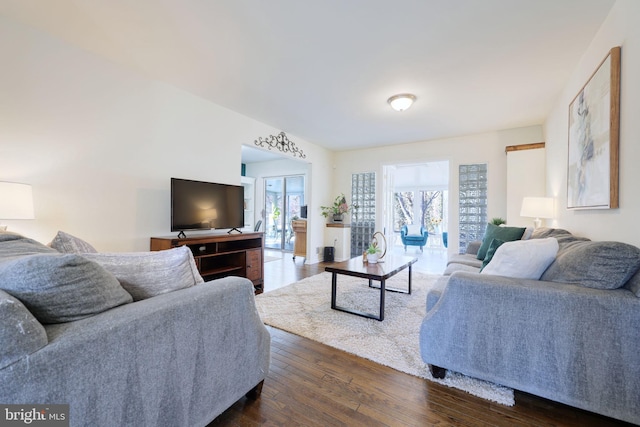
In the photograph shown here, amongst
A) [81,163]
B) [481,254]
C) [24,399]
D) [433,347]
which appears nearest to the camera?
[24,399]

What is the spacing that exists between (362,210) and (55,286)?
549 cm

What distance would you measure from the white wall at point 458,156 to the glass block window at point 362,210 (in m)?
0.16

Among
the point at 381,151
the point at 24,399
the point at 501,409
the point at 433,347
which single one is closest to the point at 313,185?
the point at 381,151

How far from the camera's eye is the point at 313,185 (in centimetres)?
561

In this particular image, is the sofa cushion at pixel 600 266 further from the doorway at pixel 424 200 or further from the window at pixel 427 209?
the window at pixel 427 209

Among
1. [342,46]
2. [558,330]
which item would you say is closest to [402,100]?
[342,46]

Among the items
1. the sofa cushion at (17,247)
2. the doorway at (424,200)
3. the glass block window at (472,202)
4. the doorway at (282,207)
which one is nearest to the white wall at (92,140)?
the sofa cushion at (17,247)

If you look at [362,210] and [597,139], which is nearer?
[597,139]

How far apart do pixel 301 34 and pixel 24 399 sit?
2.56 m

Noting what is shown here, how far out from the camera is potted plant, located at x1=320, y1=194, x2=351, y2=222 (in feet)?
19.6

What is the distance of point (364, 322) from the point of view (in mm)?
2514

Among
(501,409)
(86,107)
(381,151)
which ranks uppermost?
(381,151)

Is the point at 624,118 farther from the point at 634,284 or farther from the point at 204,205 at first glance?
the point at 204,205

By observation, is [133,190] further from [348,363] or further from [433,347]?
[433,347]
